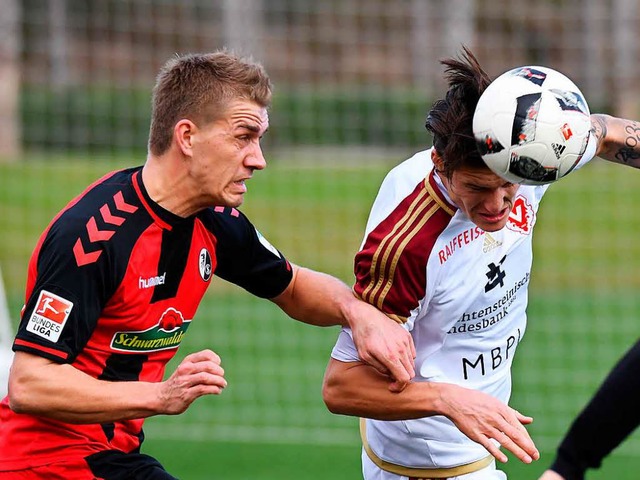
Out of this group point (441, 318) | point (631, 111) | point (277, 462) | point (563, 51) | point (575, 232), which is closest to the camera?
point (441, 318)

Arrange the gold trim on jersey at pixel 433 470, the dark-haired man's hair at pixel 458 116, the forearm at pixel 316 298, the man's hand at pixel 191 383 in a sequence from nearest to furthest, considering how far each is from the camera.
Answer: the man's hand at pixel 191 383, the dark-haired man's hair at pixel 458 116, the forearm at pixel 316 298, the gold trim on jersey at pixel 433 470

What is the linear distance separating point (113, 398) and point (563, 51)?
645 inches

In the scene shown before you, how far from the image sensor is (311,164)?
16.5 meters

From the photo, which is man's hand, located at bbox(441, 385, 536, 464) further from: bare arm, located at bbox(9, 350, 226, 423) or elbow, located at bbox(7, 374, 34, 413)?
elbow, located at bbox(7, 374, 34, 413)

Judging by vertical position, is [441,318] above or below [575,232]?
above

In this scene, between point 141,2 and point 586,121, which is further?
point 141,2

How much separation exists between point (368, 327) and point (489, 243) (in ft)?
1.87

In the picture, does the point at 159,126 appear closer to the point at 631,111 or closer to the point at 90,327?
the point at 90,327

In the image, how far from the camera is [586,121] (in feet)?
12.4

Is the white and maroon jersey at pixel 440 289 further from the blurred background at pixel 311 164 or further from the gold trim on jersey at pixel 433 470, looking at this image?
the blurred background at pixel 311 164

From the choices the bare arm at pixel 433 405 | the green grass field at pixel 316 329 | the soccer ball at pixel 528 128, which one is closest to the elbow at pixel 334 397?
the bare arm at pixel 433 405

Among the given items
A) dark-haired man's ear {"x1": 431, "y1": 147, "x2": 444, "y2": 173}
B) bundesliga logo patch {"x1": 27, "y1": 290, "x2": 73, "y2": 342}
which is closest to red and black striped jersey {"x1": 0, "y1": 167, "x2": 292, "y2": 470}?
bundesliga logo patch {"x1": 27, "y1": 290, "x2": 73, "y2": 342}

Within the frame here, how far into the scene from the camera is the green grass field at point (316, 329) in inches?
308

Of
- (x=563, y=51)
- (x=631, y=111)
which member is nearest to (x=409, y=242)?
(x=631, y=111)
